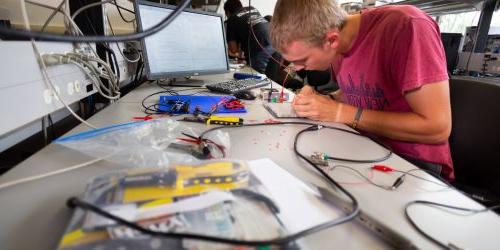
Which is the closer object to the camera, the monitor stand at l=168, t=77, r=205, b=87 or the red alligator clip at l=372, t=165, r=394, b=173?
the red alligator clip at l=372, t=165, r=394, b=173

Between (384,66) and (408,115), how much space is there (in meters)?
0.19

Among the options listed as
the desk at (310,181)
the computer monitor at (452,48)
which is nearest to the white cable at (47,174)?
the desk at (310,181)

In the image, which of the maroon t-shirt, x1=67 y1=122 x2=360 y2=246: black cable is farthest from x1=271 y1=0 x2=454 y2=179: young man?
x1=67 y1=122 x2=360 y2=246: black cable

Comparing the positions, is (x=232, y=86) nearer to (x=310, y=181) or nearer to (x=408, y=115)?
(x=408, y=115)

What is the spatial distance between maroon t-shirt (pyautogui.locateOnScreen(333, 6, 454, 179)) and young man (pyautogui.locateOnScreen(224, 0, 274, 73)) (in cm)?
162

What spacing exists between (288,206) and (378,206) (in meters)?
0.16

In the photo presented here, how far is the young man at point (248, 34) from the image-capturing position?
2.67m

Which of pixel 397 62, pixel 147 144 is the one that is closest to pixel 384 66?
pixel 397 62

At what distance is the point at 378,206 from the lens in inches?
18.0

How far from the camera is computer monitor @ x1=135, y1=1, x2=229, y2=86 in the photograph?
1.21 m

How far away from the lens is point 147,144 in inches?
24.3

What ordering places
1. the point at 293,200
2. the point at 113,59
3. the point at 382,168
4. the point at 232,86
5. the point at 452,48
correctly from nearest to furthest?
the point at 293,200, the point at 382,168, the point at 113,59, the point at 232,86, the point at 452,48

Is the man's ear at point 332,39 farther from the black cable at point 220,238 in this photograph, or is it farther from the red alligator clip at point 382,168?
the black cable at point 220,238

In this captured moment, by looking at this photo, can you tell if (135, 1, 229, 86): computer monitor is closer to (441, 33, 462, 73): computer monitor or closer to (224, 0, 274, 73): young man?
(224, 0, 274, 73): young man
